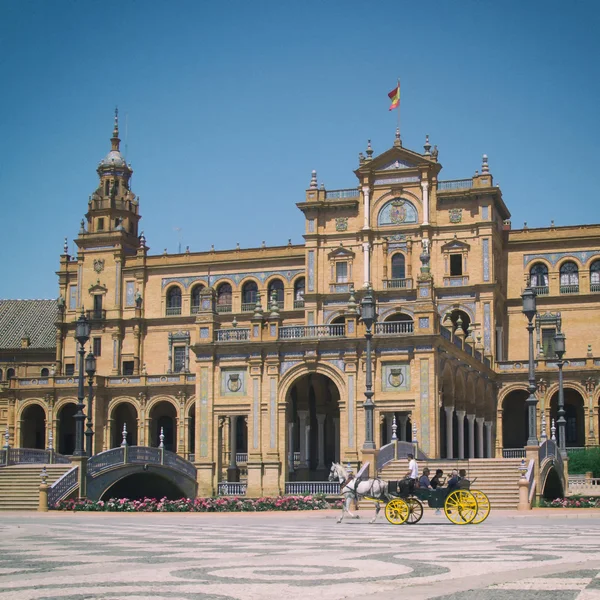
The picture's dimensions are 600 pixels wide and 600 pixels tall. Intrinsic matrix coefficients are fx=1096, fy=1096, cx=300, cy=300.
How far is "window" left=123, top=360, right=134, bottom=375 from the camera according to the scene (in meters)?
74.2

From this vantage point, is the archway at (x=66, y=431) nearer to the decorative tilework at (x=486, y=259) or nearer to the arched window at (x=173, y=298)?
the arched window at (x=173, y=298)

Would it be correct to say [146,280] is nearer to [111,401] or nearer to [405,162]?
[111,401]

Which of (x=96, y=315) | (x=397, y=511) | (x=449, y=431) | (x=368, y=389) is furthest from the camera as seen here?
(x=96, y=315)

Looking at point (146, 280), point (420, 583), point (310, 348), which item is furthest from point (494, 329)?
point (420, 583)

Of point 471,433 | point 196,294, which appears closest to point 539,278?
point 471,433

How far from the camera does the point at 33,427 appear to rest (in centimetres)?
7462

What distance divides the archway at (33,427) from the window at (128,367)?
616 centimetres

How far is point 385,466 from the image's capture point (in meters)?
38.5

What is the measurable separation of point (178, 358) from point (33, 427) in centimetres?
1106

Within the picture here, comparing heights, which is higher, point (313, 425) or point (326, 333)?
point (326, 333)

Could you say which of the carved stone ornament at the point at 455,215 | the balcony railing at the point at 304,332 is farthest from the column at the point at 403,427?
the carved stone ornament at the point at 455,215

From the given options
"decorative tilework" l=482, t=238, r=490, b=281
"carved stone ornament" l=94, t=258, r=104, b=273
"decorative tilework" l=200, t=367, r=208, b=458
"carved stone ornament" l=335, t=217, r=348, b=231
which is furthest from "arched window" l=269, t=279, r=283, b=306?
"decorative tilework" l=200, t=367, r=208, b=458

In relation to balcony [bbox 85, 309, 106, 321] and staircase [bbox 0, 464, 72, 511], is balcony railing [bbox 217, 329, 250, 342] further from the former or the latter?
balcony [bbox 85, 309, 106, 321]

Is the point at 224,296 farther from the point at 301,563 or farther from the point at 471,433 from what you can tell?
the point at 301,563
